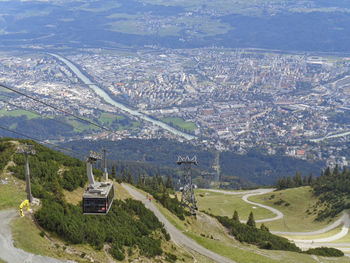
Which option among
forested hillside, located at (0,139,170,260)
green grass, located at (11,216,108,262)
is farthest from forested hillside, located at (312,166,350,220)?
green grass, located at (11,216,108,262)

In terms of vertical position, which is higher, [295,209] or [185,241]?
[185,241]

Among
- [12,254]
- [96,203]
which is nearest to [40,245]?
[12,254]

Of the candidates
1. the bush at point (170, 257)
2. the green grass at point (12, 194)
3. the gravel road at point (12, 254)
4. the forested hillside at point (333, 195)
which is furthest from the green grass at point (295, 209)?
the gravel road at point (12, 254)

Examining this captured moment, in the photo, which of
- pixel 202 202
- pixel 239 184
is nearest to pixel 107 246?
pixel 202 202

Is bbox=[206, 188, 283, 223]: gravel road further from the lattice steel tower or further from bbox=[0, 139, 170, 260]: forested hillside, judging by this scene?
bbox=[0, 139, 170, 260]: forested hillside

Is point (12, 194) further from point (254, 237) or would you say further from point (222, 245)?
point (254, 237)

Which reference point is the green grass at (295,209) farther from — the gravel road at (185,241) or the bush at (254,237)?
the gravel road at (185,241)
